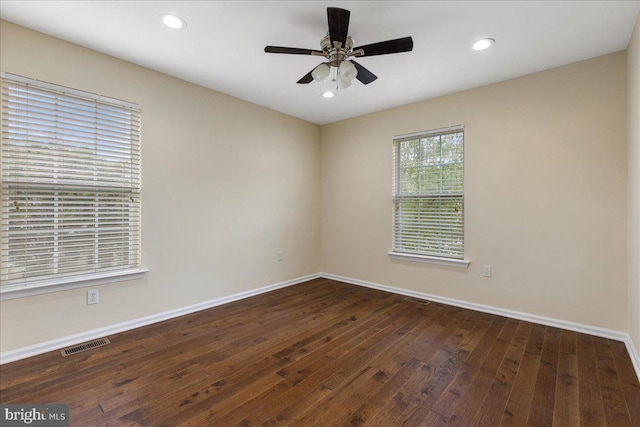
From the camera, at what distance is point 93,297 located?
105 inches

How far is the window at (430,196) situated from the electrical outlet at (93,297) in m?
3.42

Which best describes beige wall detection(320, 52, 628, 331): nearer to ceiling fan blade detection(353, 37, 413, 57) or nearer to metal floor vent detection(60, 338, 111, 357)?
ceiling fan blade detection(353, 37, 413, 57)

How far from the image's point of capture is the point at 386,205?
426 cm

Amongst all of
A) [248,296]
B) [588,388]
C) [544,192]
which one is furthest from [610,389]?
[248,296]

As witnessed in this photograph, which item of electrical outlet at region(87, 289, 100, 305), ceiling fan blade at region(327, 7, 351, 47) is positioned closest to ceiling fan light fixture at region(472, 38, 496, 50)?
ceiling fan blade at region(327, 7, 351, 47)

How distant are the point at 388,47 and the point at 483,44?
107 cm

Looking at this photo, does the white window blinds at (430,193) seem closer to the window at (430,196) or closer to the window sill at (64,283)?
the window at (430,196)

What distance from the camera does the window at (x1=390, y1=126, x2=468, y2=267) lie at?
3617mm

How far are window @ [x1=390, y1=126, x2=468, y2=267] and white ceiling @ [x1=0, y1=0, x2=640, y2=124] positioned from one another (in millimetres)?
813

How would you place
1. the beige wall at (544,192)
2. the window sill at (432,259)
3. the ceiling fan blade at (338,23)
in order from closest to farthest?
the ceiling fan blade at (338,23), the beige wall at (544,192), the window sill at (432,259)

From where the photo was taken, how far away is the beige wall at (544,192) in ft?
8.85

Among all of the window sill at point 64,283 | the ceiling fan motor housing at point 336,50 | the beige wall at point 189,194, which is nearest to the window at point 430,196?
the beige wall at point 189,194

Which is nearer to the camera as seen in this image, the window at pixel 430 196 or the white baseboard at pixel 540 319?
Result: the white baseboard at pixel 540 319

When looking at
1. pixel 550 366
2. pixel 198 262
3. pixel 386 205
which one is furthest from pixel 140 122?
pixel 550 366
